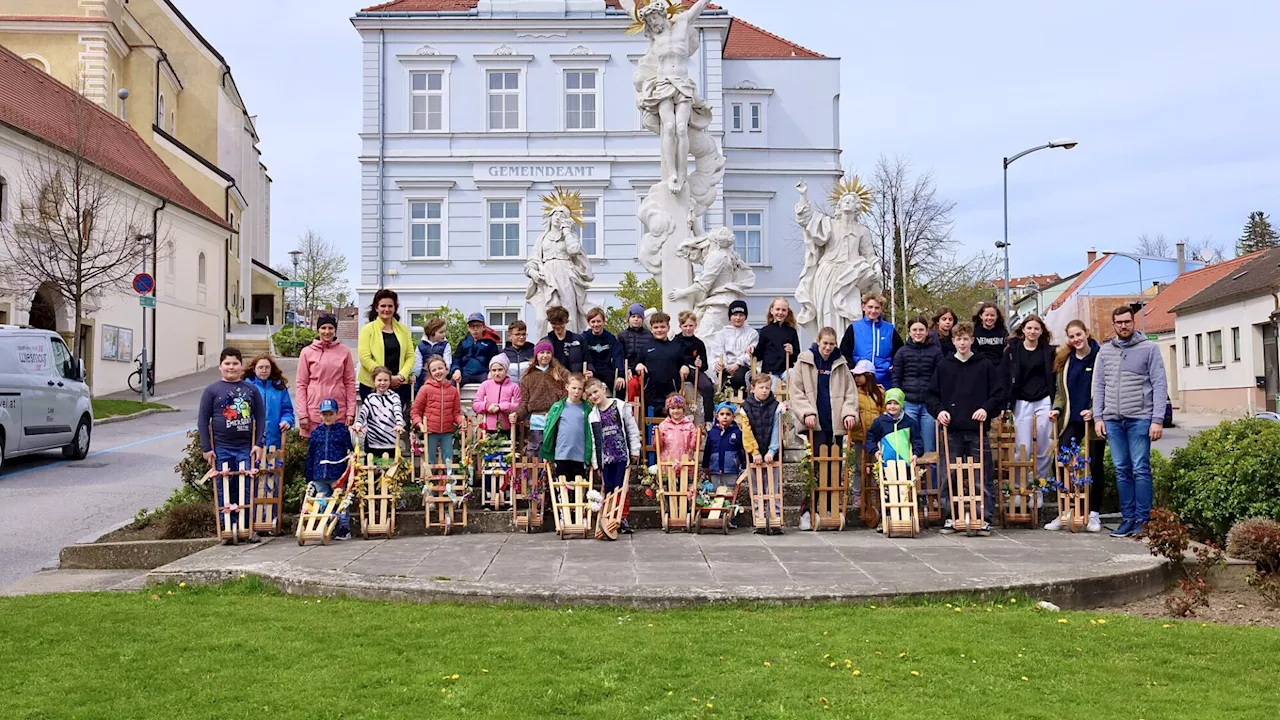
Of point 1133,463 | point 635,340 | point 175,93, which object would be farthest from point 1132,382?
point 175,93

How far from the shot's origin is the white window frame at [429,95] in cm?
3747

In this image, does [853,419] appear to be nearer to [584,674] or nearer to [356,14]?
[584,674]

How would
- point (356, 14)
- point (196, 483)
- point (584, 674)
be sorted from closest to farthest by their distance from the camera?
point (584, 674) < point (196, 483) < point (356, 14)

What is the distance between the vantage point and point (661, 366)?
1199 centimetres

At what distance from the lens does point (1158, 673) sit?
5.65m

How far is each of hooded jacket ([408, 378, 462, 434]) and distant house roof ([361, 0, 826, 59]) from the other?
29443mm

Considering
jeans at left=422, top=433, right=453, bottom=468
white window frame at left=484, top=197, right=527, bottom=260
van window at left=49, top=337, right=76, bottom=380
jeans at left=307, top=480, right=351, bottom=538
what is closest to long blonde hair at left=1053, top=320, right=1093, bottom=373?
jeans at left=422, top=433, right=453, bottom=468

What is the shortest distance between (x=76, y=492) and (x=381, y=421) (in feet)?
21.9

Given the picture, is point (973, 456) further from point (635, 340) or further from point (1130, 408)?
point (635, 340)

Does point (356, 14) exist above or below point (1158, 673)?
above

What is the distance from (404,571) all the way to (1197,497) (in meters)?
6.91

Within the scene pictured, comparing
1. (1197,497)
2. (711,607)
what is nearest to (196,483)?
(711,607)

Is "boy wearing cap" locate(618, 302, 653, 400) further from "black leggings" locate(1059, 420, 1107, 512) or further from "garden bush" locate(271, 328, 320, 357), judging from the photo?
"garden bush" locate(271, 328, 320, 357)

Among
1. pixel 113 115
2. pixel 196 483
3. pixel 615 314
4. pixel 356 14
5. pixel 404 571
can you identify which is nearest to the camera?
pixel 404 571
